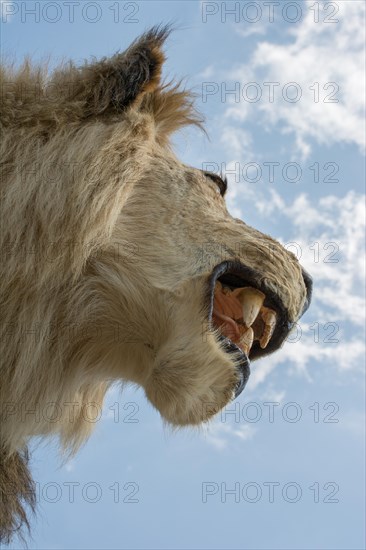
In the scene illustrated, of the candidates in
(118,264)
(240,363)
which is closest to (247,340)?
(240,363)

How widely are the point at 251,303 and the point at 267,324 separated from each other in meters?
0.15

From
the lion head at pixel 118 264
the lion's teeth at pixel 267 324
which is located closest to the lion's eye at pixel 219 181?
the lion head at pixel 118 264

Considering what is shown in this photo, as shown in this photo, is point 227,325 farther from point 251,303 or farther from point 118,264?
point 118,264

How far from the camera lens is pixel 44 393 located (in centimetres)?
399

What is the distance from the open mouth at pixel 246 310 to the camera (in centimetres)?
409

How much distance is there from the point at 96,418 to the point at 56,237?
1283 millimetres

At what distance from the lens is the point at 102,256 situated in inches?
156

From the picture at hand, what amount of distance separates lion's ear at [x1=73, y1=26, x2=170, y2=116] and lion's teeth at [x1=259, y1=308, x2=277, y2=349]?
116cm

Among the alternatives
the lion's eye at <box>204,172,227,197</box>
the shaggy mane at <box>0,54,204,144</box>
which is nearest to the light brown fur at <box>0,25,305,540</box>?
the shaggy mane at <box>0,54,204,144</box>

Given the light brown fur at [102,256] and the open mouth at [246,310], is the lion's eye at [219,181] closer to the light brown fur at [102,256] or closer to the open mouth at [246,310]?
the light brown fur at [102,256]

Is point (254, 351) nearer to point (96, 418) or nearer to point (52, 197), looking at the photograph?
point (96, 418)

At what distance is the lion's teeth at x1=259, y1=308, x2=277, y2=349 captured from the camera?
4184 millimetres

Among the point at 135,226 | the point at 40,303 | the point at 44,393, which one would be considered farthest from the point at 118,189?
the point at 44,393

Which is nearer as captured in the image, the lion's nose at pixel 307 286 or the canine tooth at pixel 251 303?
the canine tooth at pixel 251 303
